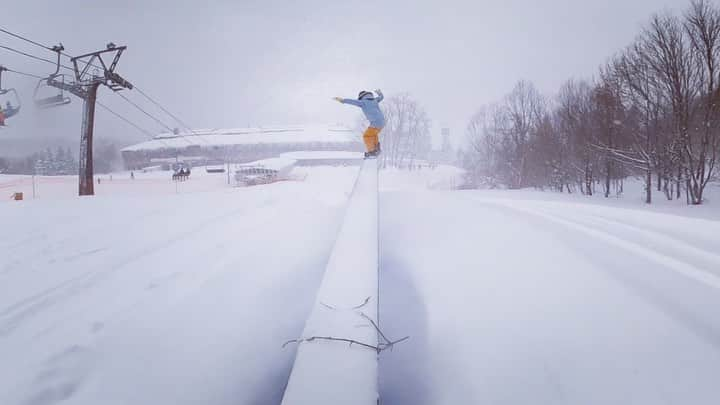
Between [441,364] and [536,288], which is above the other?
[536,288]

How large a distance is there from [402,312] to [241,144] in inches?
912

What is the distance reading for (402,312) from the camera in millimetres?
1378

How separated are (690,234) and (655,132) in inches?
451

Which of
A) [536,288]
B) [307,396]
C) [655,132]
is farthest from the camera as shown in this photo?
[655,132]

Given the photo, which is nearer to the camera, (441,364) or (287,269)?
(441,364)

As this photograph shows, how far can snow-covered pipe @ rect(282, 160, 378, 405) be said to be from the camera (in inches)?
26.1

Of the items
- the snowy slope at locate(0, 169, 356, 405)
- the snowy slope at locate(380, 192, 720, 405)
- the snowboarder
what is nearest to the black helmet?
the snowboarder

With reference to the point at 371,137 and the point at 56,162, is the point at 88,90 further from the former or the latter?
the point at 371,137

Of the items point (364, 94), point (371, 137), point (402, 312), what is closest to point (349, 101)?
point (364, 94)

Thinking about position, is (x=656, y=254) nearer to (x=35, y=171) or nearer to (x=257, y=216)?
(x=257, y=216)

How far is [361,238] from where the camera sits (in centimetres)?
164

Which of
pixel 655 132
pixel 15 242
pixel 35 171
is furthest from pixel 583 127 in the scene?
pixel 35 171

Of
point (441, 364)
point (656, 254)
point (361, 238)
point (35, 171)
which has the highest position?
point (35, 171)

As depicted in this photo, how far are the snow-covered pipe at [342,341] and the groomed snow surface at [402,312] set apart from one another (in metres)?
0.28
